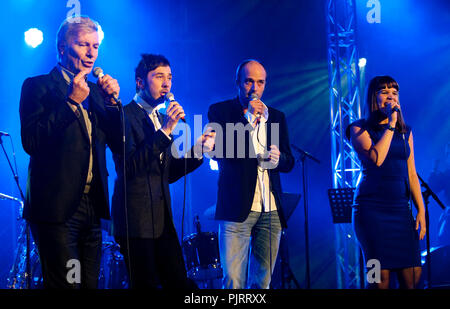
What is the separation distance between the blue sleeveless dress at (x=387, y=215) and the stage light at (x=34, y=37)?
18.2 ft

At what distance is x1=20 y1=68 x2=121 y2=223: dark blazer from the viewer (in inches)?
90.4

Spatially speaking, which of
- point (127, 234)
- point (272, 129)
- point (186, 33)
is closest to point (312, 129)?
point (186, 33)

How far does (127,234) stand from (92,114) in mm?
681

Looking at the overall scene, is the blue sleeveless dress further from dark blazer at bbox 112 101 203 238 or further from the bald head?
dark blazer at bbox 112 101 203 238

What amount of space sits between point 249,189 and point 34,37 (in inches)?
207

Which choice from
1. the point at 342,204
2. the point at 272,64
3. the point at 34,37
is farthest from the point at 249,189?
the point at 34,37

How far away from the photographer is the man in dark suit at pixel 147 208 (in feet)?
8.13

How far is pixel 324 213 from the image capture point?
7.64 metres

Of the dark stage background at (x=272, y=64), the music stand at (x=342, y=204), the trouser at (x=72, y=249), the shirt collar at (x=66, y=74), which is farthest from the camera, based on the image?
the dark stage background at (x=272, y=64)

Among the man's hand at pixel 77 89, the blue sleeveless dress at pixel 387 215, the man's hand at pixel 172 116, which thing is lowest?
the blue sleeveless dress at pixel 387 215

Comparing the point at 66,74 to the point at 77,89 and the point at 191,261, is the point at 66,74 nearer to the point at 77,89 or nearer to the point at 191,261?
the point at 77,89

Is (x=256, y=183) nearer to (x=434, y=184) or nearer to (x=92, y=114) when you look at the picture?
(x=92, y=114)

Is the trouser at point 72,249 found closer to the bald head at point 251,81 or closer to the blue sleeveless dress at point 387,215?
the bald head at point 251,81

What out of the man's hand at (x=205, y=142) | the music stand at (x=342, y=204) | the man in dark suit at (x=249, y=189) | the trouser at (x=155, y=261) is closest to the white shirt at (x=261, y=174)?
the man in dark suit at (x=249, y=189)
